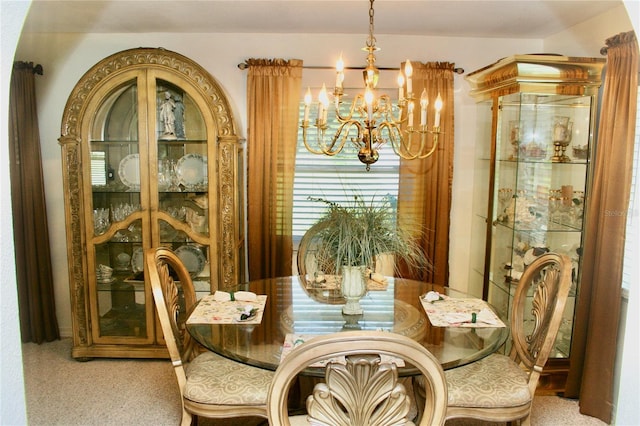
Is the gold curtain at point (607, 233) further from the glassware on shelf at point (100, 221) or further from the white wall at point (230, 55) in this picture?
the glassware on shelf at point (100, 221)

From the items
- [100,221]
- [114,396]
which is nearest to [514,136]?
[100,221]

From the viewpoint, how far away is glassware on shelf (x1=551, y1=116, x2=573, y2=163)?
2.84 m

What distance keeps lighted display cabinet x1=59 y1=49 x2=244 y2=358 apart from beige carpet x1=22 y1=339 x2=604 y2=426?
0.13 metres

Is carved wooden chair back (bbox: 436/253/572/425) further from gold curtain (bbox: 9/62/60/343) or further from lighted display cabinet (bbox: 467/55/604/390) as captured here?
gold curtain (bbox: 9/62/60/343)

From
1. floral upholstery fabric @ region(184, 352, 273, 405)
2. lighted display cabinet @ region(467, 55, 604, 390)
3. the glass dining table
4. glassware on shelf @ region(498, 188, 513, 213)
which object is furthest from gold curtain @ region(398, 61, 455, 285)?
floral upholstery fabric @ region(184, 352, 273, 405)

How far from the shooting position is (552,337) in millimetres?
1896

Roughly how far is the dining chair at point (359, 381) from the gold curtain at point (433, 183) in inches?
84.0

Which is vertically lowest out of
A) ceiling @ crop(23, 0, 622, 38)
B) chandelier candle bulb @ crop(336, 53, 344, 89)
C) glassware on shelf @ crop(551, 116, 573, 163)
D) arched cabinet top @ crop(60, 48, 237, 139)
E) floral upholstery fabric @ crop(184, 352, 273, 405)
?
floral upholstery fabric @ crop(184, 352, 273, 405)

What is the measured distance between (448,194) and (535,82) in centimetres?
98

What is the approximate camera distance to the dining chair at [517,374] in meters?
1.89

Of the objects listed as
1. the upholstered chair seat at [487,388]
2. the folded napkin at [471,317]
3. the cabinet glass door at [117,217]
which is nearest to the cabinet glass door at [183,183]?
the cabinet glass door at [117,217]

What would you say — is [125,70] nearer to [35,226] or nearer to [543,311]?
[35,226]

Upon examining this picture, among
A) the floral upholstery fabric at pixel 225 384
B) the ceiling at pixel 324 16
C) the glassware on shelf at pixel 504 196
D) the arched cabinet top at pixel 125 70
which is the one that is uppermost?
the ceiling at pixel 324 16

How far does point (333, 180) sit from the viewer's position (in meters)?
3.59
